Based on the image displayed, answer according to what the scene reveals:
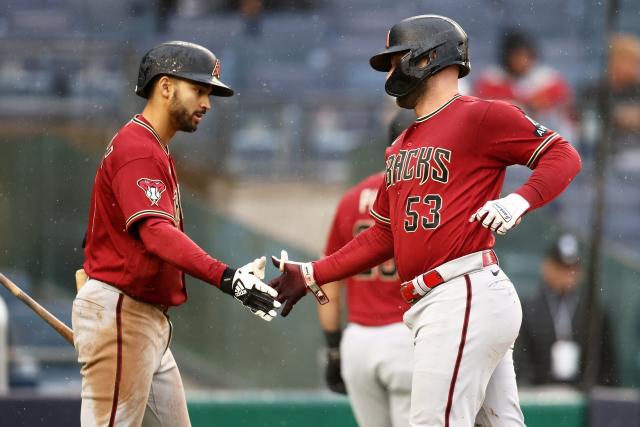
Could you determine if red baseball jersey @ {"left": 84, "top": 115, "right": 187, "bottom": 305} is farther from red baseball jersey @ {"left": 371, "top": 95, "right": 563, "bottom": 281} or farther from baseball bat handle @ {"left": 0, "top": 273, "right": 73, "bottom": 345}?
red baseball jersey @ {"left": 371, "top": 95, "right": 563, "bottom": 281}

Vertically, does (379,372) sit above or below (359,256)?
below

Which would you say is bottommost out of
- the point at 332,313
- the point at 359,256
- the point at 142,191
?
the point at 332,313

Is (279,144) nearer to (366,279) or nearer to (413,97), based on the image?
(366,279)

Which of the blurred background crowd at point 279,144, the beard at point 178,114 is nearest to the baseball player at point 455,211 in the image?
the beard at point 178,114

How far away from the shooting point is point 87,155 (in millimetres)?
6750

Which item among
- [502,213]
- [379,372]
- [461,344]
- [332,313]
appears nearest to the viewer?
[502,213]

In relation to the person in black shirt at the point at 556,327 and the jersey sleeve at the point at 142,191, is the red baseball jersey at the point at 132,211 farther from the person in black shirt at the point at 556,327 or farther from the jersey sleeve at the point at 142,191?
the person in black shirt at the point at 556,327

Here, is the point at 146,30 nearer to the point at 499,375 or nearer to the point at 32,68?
the point at 32,68

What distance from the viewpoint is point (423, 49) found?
12.5 feet

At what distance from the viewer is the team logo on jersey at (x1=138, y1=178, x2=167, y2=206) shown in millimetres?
3795

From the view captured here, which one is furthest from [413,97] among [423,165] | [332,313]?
[332,313]

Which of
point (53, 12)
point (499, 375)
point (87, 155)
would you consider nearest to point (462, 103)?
point (499, 375)

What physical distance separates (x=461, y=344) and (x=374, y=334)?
4.24ft

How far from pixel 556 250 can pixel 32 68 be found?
11.5 ft
